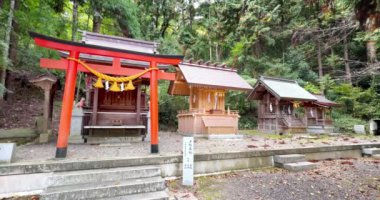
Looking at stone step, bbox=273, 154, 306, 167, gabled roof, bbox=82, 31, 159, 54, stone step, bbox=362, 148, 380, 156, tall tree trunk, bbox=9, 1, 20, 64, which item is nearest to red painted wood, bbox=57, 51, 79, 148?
gabled roof, bbox=82, 31, 159, 54

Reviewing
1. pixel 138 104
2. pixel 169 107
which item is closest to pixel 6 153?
pixel 138 104

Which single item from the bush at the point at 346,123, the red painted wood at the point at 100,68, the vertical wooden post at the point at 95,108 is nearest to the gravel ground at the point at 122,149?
the vertical wooden post at the point at 95,108

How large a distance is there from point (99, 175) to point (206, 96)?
25.7 feet

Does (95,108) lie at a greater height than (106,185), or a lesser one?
greater

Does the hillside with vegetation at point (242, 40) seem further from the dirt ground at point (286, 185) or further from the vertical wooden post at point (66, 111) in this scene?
the dirt ground at point (286, 185)

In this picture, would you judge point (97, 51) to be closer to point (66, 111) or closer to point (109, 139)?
point (66, 111)

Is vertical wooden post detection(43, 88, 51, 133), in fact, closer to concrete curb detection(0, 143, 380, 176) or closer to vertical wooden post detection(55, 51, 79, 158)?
Answer: vertical wooden post detection(55, 51, 79, 158)

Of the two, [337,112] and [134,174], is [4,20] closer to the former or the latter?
[134,174]

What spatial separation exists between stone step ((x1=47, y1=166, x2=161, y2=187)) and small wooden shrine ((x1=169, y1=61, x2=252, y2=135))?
587 centimetres

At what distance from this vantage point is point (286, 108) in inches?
539

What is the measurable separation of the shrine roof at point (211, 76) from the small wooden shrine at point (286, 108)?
288 cm

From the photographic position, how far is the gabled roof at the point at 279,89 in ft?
41.4

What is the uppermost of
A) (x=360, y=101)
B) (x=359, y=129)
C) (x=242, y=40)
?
(x=242, y=40)

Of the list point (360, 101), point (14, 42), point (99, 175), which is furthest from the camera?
point (360, 101)
